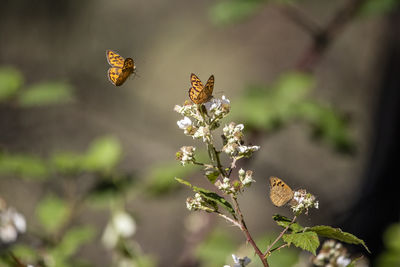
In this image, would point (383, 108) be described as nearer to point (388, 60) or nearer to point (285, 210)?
point (388, 60)

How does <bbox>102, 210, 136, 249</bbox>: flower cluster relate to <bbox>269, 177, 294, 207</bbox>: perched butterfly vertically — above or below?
above

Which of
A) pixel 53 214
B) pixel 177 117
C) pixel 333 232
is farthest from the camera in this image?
pixel 177 117

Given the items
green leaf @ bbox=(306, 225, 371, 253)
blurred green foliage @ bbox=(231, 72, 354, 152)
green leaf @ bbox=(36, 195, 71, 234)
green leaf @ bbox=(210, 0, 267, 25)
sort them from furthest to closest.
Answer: green leaf @ bbox=(210, 0, 267, 25) < blurred green foliage @ bbox=(231, 72, 354, 152) < green leaf @ bbox=(36, 195, 71, 234) < green leaf @ bbox=(306, 225, 371, 253)

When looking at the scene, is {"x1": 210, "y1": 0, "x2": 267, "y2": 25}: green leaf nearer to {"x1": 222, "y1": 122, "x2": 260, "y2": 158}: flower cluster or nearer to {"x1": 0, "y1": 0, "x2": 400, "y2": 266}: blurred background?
{"x1": 0, "y1": 0, "x2": 400, "y2": 266}: blurred background

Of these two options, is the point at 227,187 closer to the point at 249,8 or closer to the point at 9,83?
the point at 9,83

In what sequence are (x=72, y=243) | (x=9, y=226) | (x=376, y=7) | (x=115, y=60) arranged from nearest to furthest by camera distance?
(x=115, y=60) < (x=9, y=226) < (x=72, y=243) < (x=376, y=7)

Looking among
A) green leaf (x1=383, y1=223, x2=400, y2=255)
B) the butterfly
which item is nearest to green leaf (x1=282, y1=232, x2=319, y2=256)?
the butterfly

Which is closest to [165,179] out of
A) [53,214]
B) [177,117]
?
[53,214]

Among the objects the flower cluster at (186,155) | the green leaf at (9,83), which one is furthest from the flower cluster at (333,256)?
the green leaf at (9,83)

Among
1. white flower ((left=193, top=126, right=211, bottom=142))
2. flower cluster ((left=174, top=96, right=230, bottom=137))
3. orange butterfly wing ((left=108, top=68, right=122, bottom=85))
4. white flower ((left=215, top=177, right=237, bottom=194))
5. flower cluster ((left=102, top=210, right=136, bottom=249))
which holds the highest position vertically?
flower cluster ((left=102, top=210, right=136, bottom=249))
